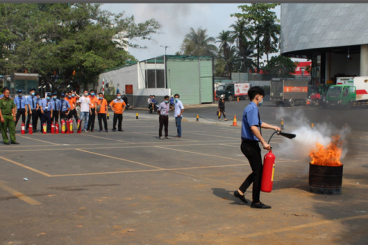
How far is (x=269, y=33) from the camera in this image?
7312 centimetres

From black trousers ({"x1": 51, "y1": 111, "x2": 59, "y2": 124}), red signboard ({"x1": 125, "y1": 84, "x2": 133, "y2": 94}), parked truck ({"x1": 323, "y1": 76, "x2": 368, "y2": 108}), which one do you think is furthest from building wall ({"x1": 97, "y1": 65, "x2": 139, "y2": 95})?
black trousers ({"x1": 51, "y1": 111, "x2": 59, "y2": 124})

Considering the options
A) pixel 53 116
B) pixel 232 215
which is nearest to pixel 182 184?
pixel 232 215

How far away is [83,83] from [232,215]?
49.9 m

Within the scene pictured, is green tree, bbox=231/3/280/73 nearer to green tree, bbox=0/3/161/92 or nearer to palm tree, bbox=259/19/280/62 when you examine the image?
palm tree, bbox=259/19/280/62

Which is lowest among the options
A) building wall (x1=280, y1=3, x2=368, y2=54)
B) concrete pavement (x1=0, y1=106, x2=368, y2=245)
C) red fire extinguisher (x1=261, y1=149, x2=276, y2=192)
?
concrete pavement (x1=0, y1=106, x2=368, y2=245)

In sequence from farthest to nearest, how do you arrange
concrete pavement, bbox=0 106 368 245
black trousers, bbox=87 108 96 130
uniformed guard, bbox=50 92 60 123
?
1. black trousers, bbox=87 108 96 130
2. uniformed guard, bbox=50 92 60 123
3. concrete pavement, bbox=0 106 368 245

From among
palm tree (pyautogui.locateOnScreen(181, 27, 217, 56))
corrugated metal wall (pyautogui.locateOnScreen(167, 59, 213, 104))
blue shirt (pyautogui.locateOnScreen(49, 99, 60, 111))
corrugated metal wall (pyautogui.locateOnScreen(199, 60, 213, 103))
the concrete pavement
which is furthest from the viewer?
palm tree (pyautogui.locateOnScreen(181, 27, 217, 56))

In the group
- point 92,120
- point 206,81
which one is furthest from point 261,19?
point 92,120

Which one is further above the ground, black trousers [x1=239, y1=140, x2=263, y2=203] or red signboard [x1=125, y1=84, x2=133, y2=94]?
red signboard [x1=125, y1=84, x2=133, y2=94]

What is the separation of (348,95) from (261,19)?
3891cm

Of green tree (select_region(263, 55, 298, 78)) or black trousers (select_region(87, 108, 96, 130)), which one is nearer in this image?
black trousers (select_region(87, 108, 96, 130))

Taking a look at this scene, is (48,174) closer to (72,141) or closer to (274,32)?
(72,141)

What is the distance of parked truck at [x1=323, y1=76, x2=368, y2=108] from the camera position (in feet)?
115

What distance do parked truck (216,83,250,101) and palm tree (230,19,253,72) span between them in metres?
21.9
